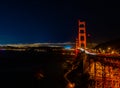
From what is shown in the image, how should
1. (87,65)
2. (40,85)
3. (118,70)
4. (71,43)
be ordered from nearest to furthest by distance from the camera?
(118,70), (40,85), (87,65), (71,43)

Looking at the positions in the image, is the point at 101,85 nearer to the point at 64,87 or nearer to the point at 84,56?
the point at 64,87

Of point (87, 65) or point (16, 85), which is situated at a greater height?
point (87, 65)

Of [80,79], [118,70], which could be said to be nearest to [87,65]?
[80,79]

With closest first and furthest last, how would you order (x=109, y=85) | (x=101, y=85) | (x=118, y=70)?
(x=118, y=70), (x=109, y=85), (x=101, y=85)

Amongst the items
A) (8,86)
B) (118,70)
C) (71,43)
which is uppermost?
(71,43)

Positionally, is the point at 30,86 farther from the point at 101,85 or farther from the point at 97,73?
the point at 101,85

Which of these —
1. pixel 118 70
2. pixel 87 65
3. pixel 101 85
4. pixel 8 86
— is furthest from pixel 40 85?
pixel 118 70

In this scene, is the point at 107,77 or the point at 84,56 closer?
the point at 107,77

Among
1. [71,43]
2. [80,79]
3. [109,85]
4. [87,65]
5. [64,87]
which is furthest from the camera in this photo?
[71,43]

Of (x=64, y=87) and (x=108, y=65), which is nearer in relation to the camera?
(x=108, y=65)
